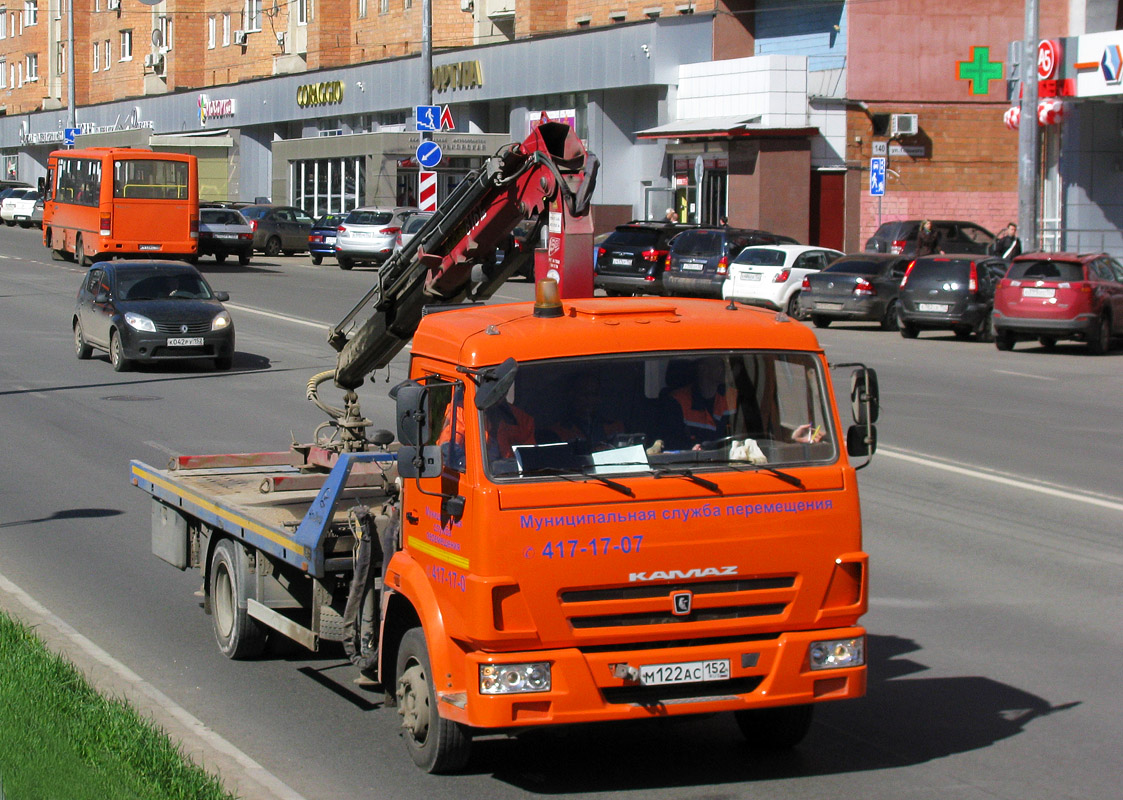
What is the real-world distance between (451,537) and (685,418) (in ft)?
3.48

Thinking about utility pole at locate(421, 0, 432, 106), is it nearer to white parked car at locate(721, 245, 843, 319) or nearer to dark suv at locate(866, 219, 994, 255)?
dark suv at locate(866, 219, 994, 255)

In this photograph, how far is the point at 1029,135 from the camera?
98.8ft

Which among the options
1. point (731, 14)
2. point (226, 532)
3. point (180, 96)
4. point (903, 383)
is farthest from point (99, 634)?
point (180, 96)

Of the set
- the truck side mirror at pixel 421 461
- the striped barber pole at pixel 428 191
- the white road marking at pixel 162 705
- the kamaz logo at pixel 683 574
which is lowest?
the white road marking at pixel 162 705

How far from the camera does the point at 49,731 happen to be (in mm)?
6078

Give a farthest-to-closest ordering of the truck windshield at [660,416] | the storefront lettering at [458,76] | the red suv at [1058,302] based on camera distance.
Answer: the storefront lettering at [458,76] < the red suv at [1058,302] < the truck windshield at [660,416]

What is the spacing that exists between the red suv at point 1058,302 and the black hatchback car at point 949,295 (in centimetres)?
95

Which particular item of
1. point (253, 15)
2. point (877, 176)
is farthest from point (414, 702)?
point (253, 15)

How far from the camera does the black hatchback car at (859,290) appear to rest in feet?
93.0

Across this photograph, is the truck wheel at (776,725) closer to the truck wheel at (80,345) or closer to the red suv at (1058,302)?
the truck wheel at (80,345)

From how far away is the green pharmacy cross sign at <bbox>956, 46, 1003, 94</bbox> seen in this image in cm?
3775

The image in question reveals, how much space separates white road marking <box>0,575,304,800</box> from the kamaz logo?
5.21 feet

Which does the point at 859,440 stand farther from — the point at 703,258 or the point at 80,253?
the point at 80,253

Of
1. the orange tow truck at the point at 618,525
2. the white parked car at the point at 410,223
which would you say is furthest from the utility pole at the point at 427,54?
the orange tow truck at the point at 618,525
